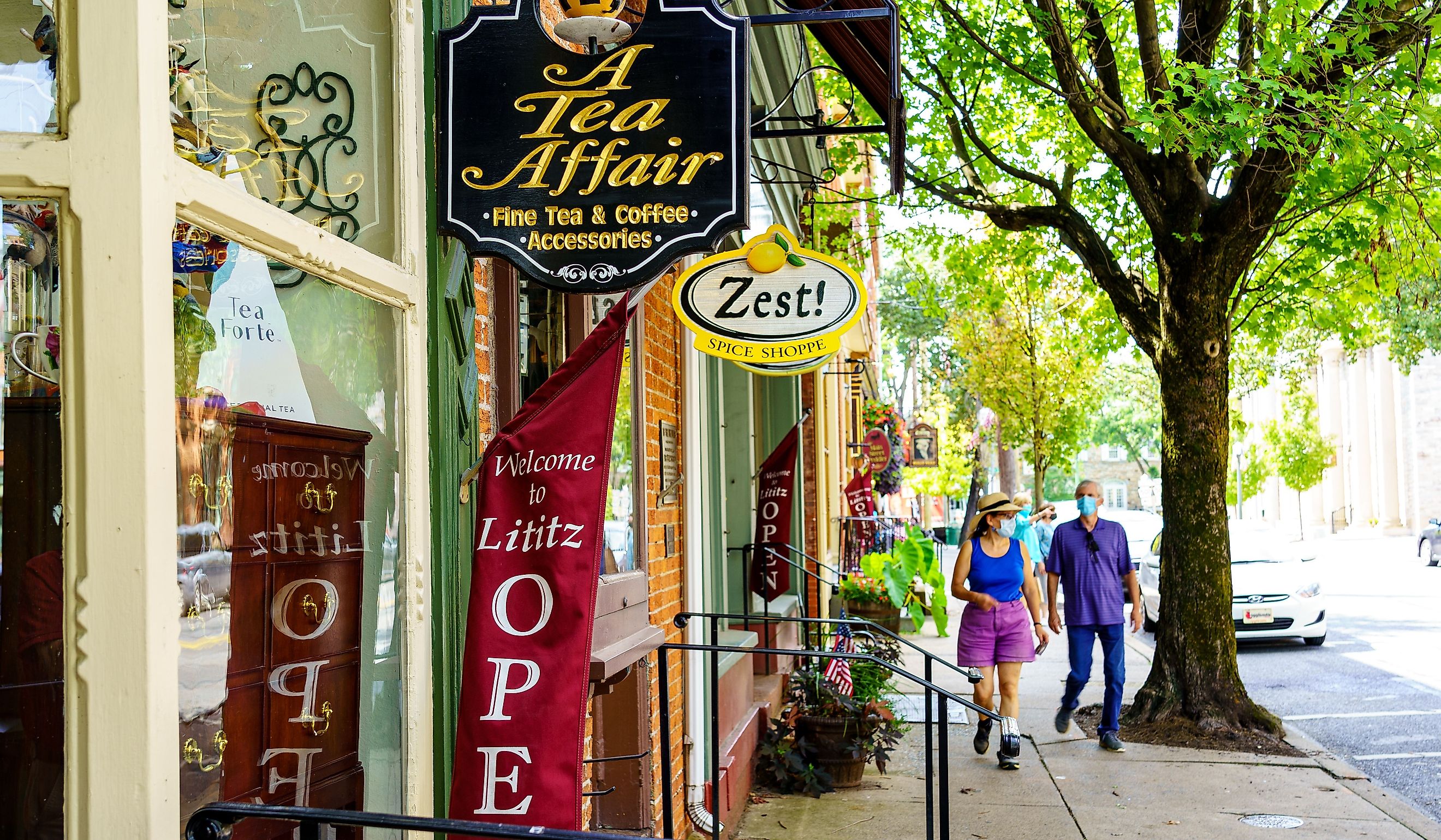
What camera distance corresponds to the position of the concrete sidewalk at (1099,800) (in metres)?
6.67

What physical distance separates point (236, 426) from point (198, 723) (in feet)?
2.07

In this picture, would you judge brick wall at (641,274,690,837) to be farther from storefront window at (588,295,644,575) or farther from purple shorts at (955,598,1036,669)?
purple shorts at (955,598,1036,669)

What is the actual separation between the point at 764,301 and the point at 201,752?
12.3 feet

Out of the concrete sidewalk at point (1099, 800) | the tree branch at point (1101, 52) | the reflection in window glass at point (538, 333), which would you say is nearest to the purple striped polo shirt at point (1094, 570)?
the concrete sidewalk at point (1099, 800)

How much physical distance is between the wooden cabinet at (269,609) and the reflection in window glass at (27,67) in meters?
0.59

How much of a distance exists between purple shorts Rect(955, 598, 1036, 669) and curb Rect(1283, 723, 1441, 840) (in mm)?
2145

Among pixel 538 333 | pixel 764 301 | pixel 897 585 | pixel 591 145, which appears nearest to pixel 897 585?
pixel 897 585

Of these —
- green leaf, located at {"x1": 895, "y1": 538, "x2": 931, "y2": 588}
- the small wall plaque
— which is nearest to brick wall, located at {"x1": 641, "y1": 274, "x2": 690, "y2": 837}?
the small wall plaque

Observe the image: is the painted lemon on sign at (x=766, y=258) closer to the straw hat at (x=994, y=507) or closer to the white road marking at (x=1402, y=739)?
the straw hat at (x=994, y=507)

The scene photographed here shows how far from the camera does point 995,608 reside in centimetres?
832

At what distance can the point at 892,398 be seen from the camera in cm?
4462

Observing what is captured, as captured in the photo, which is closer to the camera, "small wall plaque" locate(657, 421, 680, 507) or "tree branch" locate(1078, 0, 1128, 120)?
"small wall plaque" locate(657, 421, 680, 507)

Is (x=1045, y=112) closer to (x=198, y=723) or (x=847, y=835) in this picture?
(x=847, y=835)

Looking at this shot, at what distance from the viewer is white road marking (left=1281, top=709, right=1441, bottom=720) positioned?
1000 centimetres
